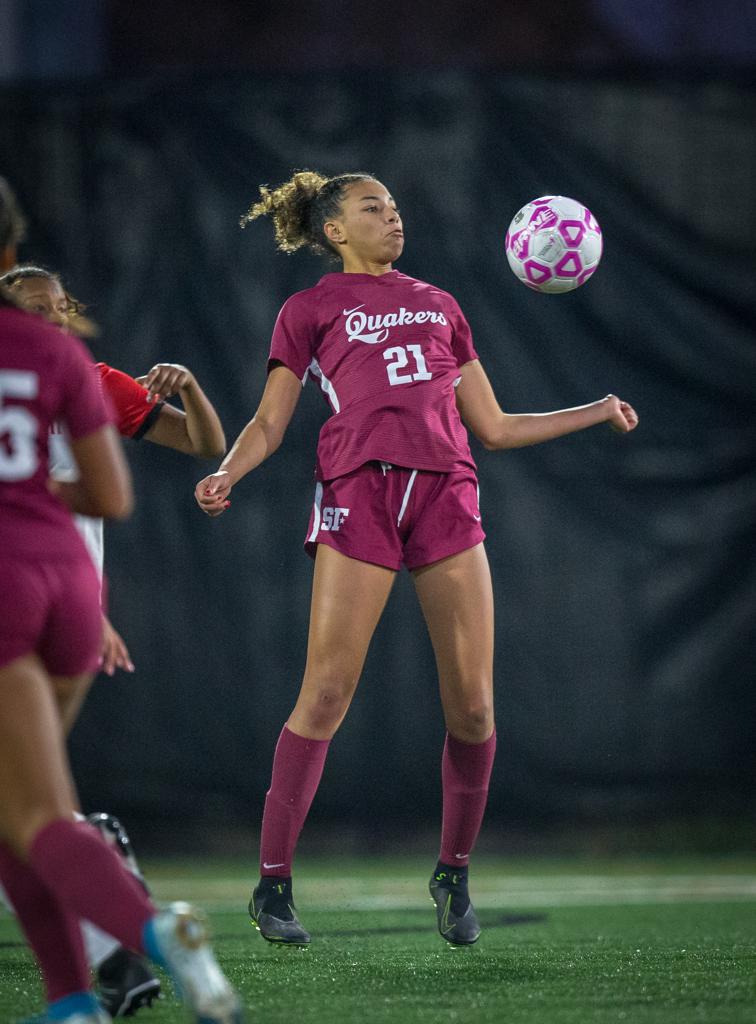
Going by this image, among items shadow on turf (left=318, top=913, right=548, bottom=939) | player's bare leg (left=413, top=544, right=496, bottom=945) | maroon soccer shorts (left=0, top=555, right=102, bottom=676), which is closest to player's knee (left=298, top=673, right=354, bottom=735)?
player's bare leg (left=413, top=544, right=496, bottom=945)

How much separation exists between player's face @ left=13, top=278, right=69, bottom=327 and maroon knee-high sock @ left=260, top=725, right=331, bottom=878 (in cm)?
118

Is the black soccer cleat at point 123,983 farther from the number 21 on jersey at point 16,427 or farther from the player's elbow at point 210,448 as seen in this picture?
the player's elbow at point 210,448

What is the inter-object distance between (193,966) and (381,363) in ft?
6.26

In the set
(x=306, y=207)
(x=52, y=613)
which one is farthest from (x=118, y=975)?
(x=306, y=207)

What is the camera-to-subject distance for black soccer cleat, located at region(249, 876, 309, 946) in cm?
347

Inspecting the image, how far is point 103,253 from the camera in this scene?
21.2 feet

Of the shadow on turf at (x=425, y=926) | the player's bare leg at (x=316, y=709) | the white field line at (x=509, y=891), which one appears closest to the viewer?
the player's bare leg at (x=316, y=709)

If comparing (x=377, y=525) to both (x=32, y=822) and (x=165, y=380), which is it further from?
(x=32, y=822)

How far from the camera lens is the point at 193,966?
207 centimetres

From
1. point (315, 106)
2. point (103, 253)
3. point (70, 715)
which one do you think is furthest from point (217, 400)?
point (70, 715)

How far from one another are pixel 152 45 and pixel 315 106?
212 centimetres

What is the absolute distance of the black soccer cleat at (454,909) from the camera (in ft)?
11.8

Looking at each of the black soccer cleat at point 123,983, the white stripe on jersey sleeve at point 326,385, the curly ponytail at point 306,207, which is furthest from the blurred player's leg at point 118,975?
the curly ponytail at point 306,207

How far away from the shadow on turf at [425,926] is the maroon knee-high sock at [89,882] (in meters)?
2.15
